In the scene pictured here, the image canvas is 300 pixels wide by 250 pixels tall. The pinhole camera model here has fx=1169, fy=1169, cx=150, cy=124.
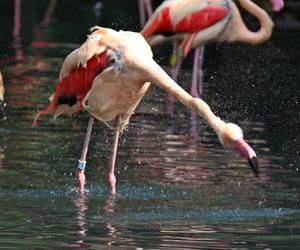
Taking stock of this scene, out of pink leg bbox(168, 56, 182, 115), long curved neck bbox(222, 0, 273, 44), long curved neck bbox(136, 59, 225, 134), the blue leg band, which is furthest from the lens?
long curved neck bbox(222, 0, 273, 44)

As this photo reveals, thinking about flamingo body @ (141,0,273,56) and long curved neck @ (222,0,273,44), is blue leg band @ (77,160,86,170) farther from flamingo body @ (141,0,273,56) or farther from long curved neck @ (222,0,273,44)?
long curved neck @ (222,0,273,44)

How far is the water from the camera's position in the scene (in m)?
6.55

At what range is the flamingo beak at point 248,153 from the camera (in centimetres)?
638

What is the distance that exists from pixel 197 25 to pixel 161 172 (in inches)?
159

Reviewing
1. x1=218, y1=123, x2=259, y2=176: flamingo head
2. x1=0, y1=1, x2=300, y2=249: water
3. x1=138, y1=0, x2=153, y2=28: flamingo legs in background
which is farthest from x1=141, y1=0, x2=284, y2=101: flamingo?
x1=218, y1=123, x2=259, y2=176: flamingo head

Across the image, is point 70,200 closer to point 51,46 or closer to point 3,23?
point 51,46

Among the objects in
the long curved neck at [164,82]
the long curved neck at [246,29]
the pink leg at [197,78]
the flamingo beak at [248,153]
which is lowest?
the flamingo beak at [248,153]

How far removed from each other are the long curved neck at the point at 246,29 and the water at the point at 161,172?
46 cm

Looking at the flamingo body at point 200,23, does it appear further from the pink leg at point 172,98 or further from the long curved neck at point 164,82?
the long curved neck at point 164,82

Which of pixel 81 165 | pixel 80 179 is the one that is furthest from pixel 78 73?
pixel 80 179

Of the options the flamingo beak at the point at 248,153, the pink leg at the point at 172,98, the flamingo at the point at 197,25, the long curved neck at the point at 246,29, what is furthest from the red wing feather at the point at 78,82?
the long curved neck at the point at 246,29

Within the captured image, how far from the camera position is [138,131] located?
10.1 metres

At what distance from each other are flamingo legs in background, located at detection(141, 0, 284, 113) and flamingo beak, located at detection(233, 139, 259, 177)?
215 inches

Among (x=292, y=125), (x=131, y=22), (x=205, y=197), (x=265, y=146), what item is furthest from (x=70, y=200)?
(x=131, y=22)
